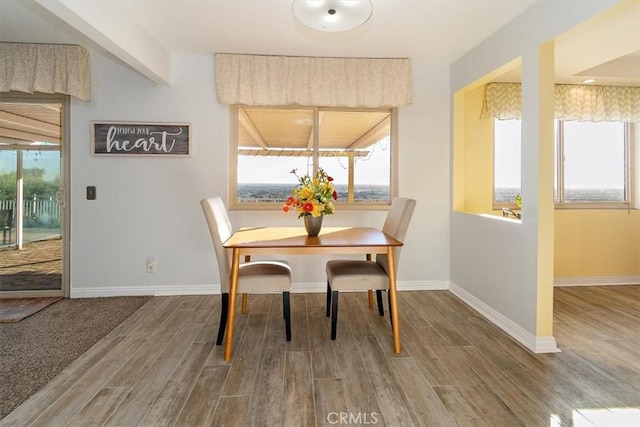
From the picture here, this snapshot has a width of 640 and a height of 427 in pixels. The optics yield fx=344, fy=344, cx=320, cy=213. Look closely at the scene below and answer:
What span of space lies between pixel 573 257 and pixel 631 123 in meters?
1.65

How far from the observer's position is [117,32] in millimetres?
2383

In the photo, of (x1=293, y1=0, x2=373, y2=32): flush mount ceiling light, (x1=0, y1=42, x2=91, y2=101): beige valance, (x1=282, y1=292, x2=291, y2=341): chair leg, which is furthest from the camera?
(x1=0, y1=42, x2=91, y2=101): beige valance

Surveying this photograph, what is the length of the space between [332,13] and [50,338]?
285 centimetres

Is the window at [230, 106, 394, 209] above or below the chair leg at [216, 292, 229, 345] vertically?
above

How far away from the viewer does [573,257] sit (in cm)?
378

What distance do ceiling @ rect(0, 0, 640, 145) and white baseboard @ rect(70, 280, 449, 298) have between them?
5.13 ft

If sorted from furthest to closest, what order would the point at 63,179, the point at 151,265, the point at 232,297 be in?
the point at 151,265 → the point at 63,179 → the point at 232,297

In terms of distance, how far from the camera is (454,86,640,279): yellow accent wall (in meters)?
3.71

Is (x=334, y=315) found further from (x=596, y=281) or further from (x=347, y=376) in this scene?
(x=596, y=281)

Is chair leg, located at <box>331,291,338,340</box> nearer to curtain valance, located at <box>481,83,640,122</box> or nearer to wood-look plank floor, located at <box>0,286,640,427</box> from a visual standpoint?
wood-look plank floor, located at <box>0,286,640,427</box>

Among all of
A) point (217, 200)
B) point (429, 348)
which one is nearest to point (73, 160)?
point (217, 200)

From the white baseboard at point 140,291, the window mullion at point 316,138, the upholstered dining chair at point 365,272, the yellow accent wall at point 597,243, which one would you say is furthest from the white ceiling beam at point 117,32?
the yellow accent wall at point 597,243

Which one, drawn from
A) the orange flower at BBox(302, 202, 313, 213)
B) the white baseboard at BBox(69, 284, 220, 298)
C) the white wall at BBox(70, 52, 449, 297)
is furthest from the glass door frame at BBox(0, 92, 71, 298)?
the orange flower at BBox(302, 202, 313, 213)

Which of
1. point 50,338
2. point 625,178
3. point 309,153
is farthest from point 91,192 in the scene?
point 625,178
